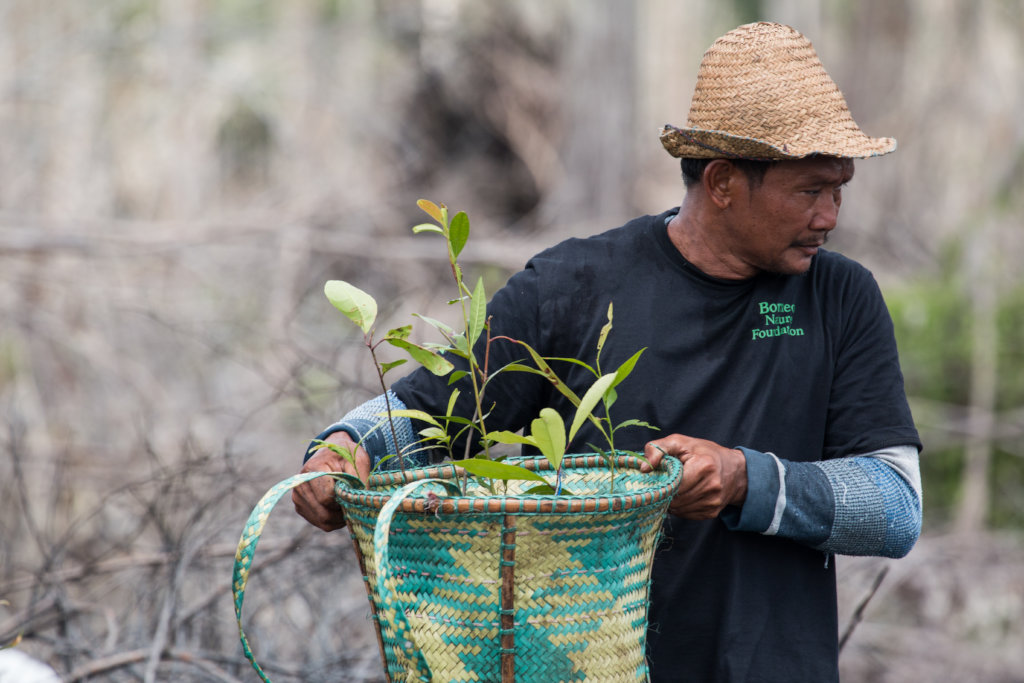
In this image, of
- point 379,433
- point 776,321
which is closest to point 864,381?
point 776,321

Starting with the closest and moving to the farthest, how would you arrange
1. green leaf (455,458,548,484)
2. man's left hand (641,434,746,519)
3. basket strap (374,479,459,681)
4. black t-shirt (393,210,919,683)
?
basket strap (374,479,459,681)
green leaf (455,458,548,484)
man's left hand (641,434,746,519)
black t-shirt (393,210,919,683)

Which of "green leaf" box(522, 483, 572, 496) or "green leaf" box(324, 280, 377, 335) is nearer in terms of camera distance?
"green leaf" box(324, 280, 377, 335)

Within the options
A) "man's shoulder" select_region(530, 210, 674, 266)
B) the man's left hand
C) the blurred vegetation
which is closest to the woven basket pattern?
the man's left hand

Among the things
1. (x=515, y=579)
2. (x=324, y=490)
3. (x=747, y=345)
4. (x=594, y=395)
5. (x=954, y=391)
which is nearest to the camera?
(x=515, y=579)

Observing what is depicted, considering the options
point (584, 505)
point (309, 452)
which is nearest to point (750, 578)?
point (584, 505)

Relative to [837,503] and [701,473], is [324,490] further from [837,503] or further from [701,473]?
[837,503]

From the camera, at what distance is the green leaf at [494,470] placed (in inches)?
63.1

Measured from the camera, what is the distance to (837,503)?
6.04 feet

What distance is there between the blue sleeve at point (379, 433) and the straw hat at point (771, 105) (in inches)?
29.8

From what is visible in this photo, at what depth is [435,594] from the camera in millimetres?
1562

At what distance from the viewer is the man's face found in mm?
2021

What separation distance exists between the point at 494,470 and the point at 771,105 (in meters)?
0.86

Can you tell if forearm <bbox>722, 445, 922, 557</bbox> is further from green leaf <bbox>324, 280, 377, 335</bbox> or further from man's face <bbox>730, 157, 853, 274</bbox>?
green leaf <bbox>324, 280, 377, 335</bbox>

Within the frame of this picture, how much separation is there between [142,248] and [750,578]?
3.94 m
